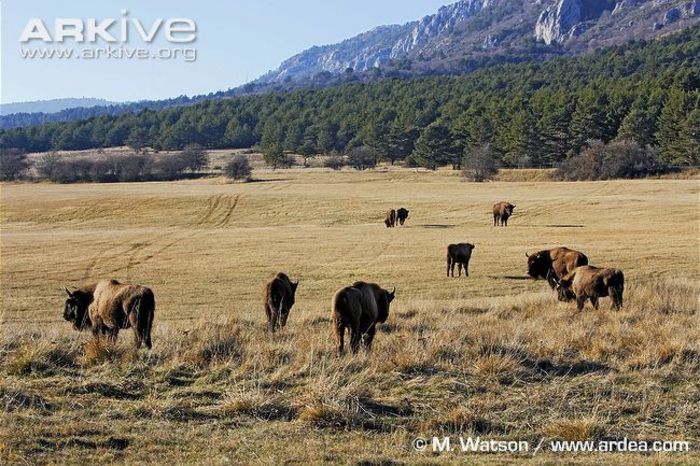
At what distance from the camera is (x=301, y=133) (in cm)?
14525

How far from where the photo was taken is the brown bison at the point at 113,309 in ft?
38.6

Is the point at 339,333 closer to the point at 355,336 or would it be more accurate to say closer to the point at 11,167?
the point at 355,336

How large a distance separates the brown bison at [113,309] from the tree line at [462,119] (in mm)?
83903

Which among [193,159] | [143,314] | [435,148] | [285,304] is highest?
[435,148]

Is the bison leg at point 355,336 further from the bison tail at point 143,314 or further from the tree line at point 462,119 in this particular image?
the tree line at point 462,119

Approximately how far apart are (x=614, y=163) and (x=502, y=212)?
118ft

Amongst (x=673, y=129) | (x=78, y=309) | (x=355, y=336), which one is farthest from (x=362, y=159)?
(x=355, y=336)

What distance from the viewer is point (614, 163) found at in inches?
3140

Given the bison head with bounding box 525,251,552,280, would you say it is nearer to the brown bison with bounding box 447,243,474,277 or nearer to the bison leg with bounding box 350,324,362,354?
the brown bison with bounding box 447,243,474,277

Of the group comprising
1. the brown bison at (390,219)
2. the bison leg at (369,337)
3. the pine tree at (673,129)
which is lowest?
the brown bison at (390,219)

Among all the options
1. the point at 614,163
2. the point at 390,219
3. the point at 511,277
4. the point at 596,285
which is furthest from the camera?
the point at 614,163

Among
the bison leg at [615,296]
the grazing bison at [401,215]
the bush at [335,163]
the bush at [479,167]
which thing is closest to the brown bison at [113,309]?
the bison leg at [615,296]

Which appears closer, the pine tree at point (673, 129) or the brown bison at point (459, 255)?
the brown bison at point (459, 255)

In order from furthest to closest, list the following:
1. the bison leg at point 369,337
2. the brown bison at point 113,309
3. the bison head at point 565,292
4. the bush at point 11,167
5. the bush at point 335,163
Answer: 1. the bush at point 335,163
2. the bush at point 11,167
3. the bison head at point 565,292
4. the brown bison at point 113,309
5. the bison leg at point 369,337
